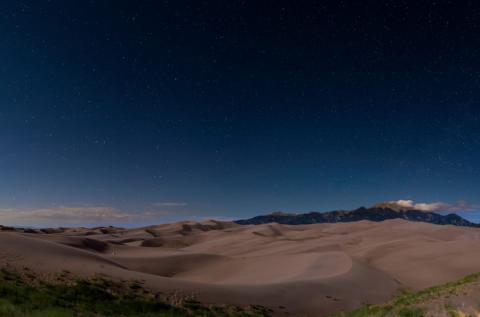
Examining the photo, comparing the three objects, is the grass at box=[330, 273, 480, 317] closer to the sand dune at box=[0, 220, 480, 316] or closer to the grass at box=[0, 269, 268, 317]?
the grass at box=[0, 269, 268, 317]

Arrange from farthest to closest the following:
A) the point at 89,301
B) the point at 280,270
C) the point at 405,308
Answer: the point at 280,270 < the point at 89,301 < the point at 405,308

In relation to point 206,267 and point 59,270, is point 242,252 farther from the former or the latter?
point 59,270

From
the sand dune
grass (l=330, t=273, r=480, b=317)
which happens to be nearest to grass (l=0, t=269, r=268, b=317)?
the sand dune

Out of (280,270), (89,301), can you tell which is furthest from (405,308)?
(280,270)

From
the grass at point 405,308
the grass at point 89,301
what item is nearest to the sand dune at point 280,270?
the grass at point 89,301

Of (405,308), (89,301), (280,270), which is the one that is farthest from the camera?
(280,270)

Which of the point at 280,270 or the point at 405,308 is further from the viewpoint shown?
the point at 280,270

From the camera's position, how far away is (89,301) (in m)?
17.3

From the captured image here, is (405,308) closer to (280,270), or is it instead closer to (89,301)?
(89,301)

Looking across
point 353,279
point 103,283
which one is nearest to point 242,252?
point 353,279

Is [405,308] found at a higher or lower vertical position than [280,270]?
higher

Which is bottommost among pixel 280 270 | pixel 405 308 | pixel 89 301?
pixel 280 270

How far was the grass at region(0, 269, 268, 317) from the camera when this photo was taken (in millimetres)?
14328

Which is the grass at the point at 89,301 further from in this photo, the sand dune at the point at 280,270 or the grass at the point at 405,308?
the grass at the point at 405,308
